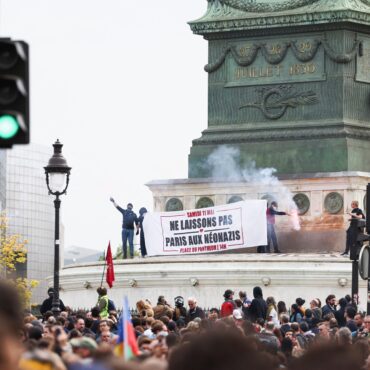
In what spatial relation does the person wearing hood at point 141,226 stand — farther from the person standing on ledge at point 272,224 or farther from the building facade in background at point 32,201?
the building facade in background at point 32,201

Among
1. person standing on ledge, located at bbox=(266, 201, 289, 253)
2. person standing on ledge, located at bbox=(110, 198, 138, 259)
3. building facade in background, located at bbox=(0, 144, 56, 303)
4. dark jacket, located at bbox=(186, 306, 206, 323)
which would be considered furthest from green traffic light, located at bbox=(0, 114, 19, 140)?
building facade in background, located at bbox=(0, 144, 56, 303)

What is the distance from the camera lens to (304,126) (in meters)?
49.0

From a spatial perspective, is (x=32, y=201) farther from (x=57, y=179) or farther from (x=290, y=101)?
(x=57, y=179)

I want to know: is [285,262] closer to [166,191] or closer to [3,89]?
[166,191]

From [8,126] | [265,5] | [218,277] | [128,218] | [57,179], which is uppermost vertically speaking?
[265,5]

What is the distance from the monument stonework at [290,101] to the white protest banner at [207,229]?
5.85 ft

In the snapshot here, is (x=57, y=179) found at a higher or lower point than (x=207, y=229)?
higher

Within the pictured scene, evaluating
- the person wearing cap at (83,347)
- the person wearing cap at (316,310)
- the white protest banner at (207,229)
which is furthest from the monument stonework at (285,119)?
the person wearing cap at (83,347)

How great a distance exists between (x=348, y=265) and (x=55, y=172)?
954cm

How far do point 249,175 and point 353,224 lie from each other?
1623cm

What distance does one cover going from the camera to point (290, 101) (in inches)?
1938

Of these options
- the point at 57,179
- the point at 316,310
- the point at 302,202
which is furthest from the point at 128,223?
the point at 316,310

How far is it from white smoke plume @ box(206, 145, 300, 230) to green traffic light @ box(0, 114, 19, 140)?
3550 cm

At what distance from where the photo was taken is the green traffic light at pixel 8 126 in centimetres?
1106
